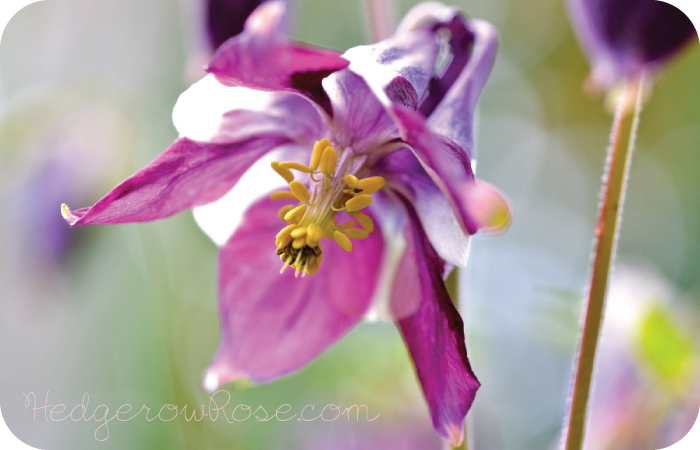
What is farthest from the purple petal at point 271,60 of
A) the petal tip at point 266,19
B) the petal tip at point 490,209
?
the petal tip at point 490,209

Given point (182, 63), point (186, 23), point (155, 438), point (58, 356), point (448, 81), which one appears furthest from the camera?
point (182, 63)

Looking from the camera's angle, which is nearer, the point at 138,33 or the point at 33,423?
the point at 33,423

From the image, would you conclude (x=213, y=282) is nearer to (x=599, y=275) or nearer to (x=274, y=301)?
(x=274, y=301)

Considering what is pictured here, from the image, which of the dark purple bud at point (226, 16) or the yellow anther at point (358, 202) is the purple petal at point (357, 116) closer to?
the yellow anther at point (358, 202)

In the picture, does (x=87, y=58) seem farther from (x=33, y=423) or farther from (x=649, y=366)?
(x=649, y=366)

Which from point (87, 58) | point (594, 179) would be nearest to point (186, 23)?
point (87, 58)

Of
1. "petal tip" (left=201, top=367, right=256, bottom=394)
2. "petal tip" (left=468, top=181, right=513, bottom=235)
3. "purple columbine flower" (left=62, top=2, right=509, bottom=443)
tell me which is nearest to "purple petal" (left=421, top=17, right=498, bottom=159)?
"purple columbine flower" (left=62, top=2, right=509, bottom=443)
